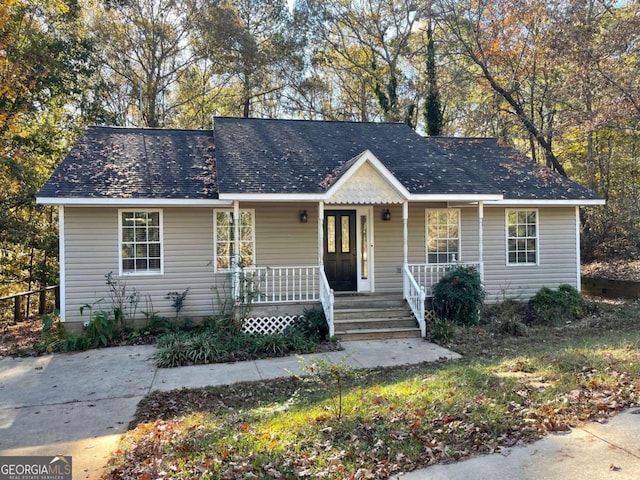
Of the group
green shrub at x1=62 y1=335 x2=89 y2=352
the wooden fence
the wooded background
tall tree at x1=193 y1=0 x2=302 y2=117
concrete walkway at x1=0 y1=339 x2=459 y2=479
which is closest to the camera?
concrete walkway at x1=0 y1=339 x2=459 y2=479

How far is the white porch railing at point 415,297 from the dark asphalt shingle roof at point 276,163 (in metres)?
2.06

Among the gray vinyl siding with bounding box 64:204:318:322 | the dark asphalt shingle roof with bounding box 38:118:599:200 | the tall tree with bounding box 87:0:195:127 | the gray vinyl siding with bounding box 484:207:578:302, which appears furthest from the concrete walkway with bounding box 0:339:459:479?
the tall tree with bounding box 87:0:195:127

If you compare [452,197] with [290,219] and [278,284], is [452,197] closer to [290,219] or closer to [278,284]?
[290,219]

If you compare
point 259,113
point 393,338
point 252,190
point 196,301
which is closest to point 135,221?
point 196,301

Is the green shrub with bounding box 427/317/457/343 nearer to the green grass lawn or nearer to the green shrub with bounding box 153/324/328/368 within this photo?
the green grass lawn

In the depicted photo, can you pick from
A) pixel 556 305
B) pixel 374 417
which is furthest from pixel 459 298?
pixel 374 417

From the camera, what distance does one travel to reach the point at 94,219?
33.3ft

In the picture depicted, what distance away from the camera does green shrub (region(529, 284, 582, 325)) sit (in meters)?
10.8

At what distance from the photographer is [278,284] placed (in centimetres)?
1085

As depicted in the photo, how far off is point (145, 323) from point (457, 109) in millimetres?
21371

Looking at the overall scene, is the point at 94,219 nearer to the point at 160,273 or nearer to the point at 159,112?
the point at 160,273

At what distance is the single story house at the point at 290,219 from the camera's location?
10000 millimetres

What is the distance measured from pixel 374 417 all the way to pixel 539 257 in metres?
9.84

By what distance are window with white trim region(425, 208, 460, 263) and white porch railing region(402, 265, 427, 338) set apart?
5.39 ft
